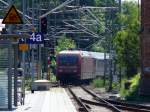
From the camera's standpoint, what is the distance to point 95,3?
108000mm

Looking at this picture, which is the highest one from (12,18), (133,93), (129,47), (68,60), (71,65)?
(12,18)

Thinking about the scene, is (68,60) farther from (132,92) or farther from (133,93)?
(133,93)

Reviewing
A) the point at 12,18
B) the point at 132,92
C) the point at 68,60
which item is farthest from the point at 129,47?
the point at 12,18

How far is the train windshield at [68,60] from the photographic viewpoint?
59.7 metres

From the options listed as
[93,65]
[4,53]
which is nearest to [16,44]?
[4,53]

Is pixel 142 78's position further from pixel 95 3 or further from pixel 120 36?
pixel 95 3

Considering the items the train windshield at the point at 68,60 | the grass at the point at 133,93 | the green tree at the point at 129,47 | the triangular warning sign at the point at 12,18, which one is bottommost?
the grass at the point at 133,93

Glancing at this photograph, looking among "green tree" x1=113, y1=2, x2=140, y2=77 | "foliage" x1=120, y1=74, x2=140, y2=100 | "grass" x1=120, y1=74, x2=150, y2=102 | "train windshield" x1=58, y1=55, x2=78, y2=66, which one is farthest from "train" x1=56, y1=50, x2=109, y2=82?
"foliage" x1=120, y1=74, x2=140, y2=100

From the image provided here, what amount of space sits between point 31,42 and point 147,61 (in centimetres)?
754

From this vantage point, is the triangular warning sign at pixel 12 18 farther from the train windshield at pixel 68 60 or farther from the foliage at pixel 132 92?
the train windshield at pixel 68 60

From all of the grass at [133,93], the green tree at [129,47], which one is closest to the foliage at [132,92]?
the grass at [133,93]

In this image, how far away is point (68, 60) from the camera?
2372 inches

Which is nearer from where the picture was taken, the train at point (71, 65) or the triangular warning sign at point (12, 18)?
the triangular warning sign at point (12, 18)

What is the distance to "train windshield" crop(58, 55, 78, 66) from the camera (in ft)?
196
